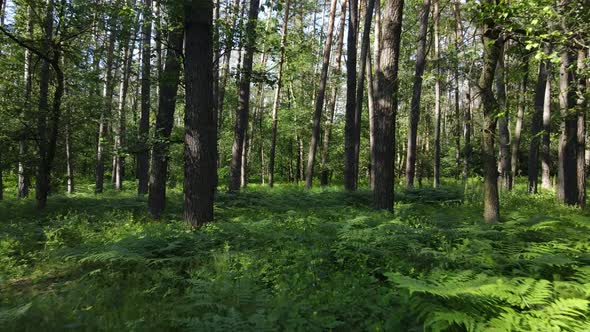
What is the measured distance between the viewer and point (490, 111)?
25.3 ft

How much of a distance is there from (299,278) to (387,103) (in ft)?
17.4

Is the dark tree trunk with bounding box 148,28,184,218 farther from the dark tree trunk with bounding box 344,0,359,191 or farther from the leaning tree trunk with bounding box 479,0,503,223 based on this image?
the dark tree trunk with bounding box 344,0,359,191

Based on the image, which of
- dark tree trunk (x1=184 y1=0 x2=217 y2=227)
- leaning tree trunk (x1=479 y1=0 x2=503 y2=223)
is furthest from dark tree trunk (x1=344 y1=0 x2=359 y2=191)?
dark tree trunk (x1=184 y1=0 x2=217 y2=227)

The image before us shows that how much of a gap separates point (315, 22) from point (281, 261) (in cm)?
3115

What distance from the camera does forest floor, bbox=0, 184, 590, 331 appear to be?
11.0ft

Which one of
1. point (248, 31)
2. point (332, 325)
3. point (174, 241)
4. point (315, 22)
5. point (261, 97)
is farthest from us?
point (261, 97)

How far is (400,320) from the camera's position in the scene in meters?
3.48

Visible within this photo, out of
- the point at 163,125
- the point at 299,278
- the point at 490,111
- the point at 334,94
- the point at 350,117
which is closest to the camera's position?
the point at 299,278

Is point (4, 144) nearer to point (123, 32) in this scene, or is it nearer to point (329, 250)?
point (123, 32)

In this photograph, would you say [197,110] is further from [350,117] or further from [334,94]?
[334,94]

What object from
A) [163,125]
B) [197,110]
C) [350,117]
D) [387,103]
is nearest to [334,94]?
[350,117]

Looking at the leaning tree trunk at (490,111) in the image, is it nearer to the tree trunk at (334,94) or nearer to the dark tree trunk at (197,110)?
the dark tree trunk at (197,110)

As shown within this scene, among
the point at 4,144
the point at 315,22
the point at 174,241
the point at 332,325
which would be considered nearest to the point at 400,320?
the point at 332,325

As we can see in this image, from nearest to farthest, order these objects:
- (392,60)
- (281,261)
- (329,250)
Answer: (281,261) → (329,250) → (392,60)
